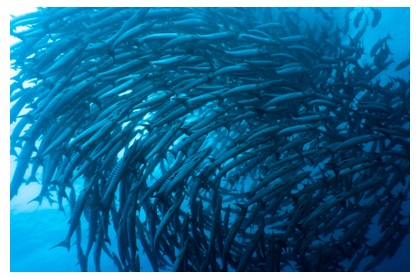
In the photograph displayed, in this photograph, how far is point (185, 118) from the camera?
156 inches

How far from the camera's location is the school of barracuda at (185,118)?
3832 mm

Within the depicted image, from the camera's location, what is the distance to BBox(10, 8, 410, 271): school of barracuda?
3.83m

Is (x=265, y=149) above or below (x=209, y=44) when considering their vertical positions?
below

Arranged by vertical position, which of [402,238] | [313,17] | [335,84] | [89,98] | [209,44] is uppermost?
[313,17]

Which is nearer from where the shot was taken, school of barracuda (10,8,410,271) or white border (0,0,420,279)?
school of barracuda (10,8,410,271)

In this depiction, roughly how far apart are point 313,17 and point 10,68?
163 inches

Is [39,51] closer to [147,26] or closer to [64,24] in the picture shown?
[64,24]

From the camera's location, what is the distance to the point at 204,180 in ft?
12.8
